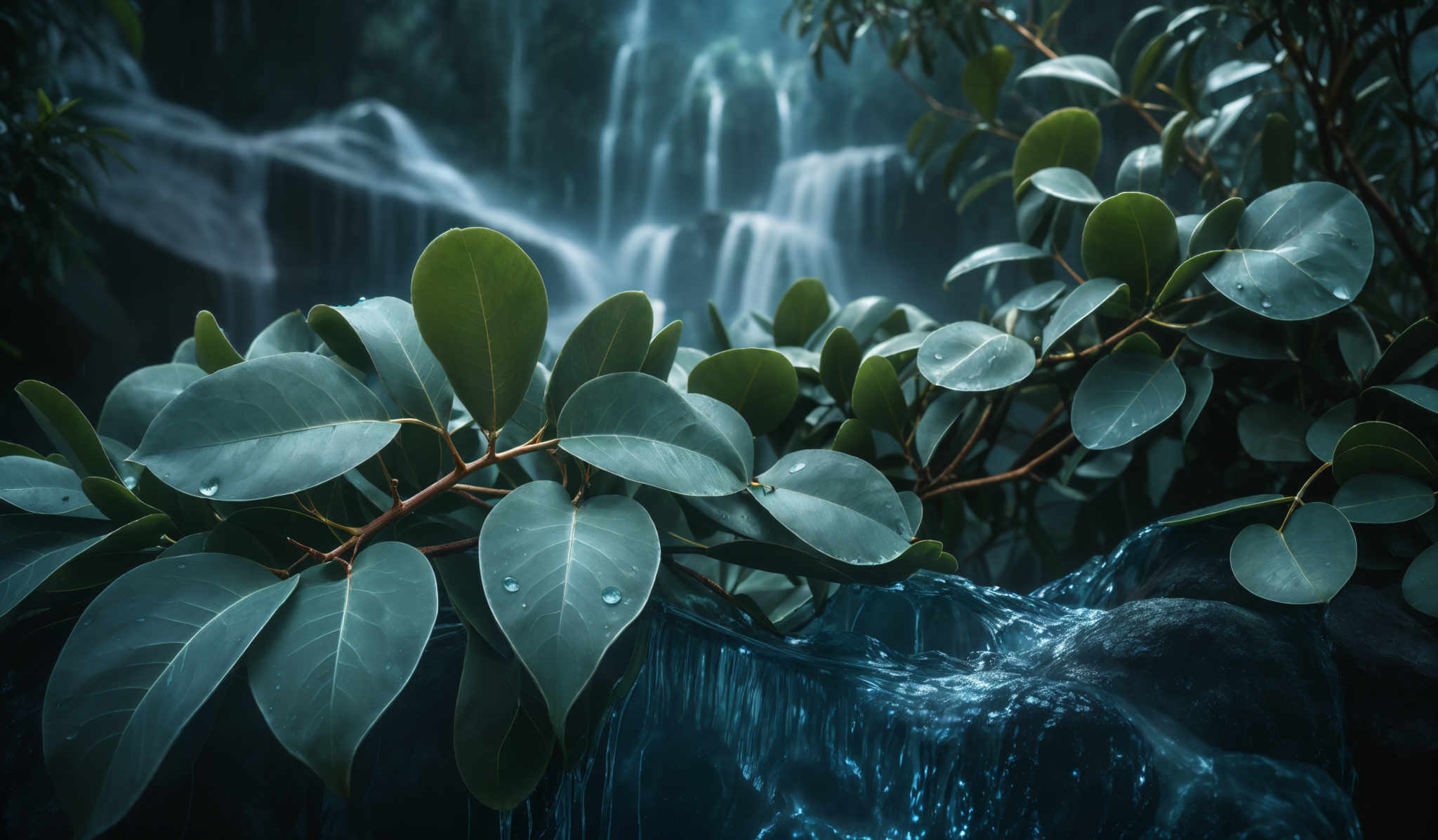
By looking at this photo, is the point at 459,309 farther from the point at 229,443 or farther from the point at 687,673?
the point at 687,673

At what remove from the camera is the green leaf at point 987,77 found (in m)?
0.83

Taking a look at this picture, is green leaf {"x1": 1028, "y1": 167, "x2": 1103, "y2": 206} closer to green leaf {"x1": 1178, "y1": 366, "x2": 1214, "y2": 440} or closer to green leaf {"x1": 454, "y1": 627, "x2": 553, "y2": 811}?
green leaf {"x1": 1178, "y1": 366, "x2": 1214, "y2": 440}

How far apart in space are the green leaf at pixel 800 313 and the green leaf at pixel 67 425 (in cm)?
50

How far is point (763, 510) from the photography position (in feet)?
1.26

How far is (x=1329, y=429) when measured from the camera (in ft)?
1.63

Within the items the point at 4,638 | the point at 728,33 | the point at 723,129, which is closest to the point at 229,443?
the point at 4,638

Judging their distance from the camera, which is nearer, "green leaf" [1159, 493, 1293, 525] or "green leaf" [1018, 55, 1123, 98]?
"green leaf" [1159, 493, 1293, 525]

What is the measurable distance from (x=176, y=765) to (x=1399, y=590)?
0.64 m

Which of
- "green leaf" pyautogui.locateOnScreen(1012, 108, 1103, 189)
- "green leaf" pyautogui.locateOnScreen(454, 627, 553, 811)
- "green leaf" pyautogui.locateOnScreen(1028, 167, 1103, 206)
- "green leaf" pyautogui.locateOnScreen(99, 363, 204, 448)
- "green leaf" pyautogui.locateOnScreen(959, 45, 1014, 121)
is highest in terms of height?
"green leaf" pyautogui.locateOnScreen(959, 45, 1014, 121)

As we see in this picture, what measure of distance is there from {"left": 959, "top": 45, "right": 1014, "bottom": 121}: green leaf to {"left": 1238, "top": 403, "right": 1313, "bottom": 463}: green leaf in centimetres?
46

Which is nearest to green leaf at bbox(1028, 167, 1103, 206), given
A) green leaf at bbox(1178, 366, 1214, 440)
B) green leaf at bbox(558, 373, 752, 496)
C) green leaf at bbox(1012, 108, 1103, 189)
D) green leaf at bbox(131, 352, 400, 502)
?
green leaf at bbox(1012, 108, 1103, 189)

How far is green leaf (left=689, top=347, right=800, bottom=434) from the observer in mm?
455

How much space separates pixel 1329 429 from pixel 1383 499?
85 mm

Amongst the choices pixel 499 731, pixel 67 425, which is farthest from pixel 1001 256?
pixel 67 425
